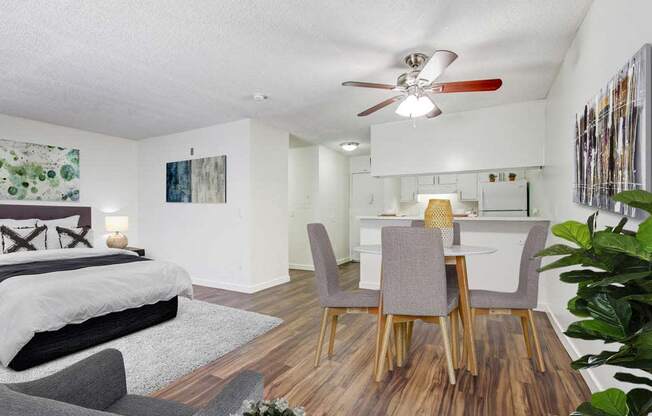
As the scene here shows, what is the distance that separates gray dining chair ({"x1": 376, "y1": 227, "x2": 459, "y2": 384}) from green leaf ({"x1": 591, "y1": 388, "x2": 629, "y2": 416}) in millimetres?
1362

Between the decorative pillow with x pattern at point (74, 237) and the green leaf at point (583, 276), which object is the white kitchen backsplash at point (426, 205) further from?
the green leaf at point (583, 276)

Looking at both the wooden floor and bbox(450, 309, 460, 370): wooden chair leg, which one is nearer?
the wooden floor

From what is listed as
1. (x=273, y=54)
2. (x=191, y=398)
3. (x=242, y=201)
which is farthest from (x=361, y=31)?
(x=242, y=201)

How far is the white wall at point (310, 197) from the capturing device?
645cm

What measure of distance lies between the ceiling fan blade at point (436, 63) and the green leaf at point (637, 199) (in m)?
1.59

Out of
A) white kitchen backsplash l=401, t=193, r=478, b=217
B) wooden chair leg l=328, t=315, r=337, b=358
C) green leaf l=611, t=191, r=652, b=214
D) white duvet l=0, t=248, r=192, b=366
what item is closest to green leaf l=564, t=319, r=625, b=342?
green leaf l=611, t=191, r=652, b=214

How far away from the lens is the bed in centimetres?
233

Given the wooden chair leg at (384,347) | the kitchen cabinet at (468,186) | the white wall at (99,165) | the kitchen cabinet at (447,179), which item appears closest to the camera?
→ the wooden chair leg at (384,347)

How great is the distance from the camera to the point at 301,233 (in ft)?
21.6

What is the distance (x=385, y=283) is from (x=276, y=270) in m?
3.19

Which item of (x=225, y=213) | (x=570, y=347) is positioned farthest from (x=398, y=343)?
(x=225, y=213)

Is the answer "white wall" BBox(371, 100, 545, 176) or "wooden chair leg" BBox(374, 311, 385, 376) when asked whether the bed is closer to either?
"wooden chair leg" BBox(374, 311, 385, 376)

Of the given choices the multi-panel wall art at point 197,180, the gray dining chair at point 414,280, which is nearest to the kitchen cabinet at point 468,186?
the multi-panel wall art at point 197,180

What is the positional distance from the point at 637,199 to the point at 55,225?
553 centimetres
